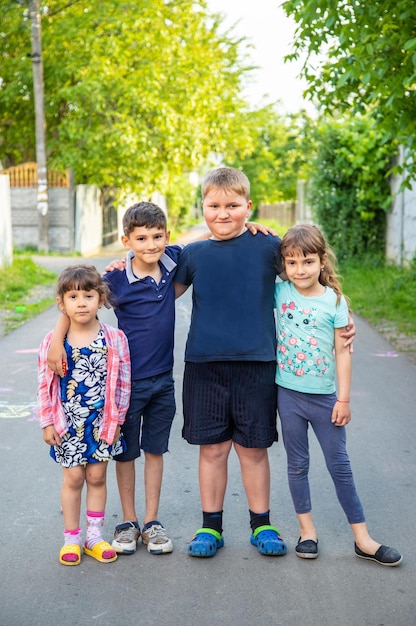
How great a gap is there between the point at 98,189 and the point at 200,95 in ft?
13.7

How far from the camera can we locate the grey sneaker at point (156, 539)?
3910mm

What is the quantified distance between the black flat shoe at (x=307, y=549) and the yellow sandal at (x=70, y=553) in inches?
37.1

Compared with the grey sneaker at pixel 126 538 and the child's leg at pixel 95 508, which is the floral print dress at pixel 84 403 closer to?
the child's leg at pixel 95 508

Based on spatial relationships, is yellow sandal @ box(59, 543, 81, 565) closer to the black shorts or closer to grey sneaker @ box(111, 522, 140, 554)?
grey sneaker @ box(111, 522, 140, 554)

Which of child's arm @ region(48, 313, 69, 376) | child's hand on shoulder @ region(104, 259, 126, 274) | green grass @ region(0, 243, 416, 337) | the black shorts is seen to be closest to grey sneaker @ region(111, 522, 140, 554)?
the black shorts

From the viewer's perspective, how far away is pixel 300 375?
386 centimetres

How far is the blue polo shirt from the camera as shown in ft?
13.1

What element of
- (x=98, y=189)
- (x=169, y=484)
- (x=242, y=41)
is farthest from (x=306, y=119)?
(x=169, y=484)

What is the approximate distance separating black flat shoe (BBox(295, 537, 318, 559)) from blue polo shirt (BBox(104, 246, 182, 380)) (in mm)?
980

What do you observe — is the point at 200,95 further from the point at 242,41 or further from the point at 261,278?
the point at 261,278

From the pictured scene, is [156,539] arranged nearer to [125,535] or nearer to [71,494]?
[125,535]

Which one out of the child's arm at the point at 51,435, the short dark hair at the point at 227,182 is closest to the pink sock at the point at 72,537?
the child's arm at the point at 51,435

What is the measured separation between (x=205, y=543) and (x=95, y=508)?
51 cm

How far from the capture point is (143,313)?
4004 mm
